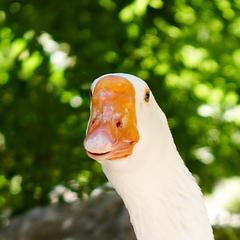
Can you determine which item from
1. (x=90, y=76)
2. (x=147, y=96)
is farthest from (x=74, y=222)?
(x=147, y=96)

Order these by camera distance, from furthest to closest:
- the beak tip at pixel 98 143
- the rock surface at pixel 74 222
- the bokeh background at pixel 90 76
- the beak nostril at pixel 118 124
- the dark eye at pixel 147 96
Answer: the rock surface at pixel 74 222 → the bokeh background at pixel 90 76 → the dark eye at pixel 147 96 → the beak nostril at pixel 118 124 → the beak tip at pixel 98 143

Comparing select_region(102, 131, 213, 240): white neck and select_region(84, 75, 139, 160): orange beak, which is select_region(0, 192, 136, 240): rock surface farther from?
select_region(84, 75, 139, 160): orange beak

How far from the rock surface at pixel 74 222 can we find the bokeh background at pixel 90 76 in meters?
0.29

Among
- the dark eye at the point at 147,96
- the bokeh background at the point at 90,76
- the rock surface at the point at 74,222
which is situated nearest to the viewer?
the dark eye at the point at 147,96

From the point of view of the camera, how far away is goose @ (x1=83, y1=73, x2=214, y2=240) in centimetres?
235

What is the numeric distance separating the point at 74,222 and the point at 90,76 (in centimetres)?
104

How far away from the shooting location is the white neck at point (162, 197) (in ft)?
8.05

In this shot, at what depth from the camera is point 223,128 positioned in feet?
14.8

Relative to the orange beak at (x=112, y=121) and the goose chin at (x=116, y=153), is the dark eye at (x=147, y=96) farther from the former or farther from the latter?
the goose chin at (x=116, y=153)

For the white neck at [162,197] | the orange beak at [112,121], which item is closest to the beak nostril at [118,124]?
the orange beak at [112,121]

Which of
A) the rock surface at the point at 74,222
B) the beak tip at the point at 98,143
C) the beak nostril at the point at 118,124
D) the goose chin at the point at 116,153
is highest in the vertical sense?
the beak nostril at the point at 118,124

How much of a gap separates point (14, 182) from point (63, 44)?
830 millimetres

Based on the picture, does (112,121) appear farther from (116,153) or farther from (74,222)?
(74,222)

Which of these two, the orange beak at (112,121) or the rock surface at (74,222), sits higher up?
the orange beak at (112,121)
